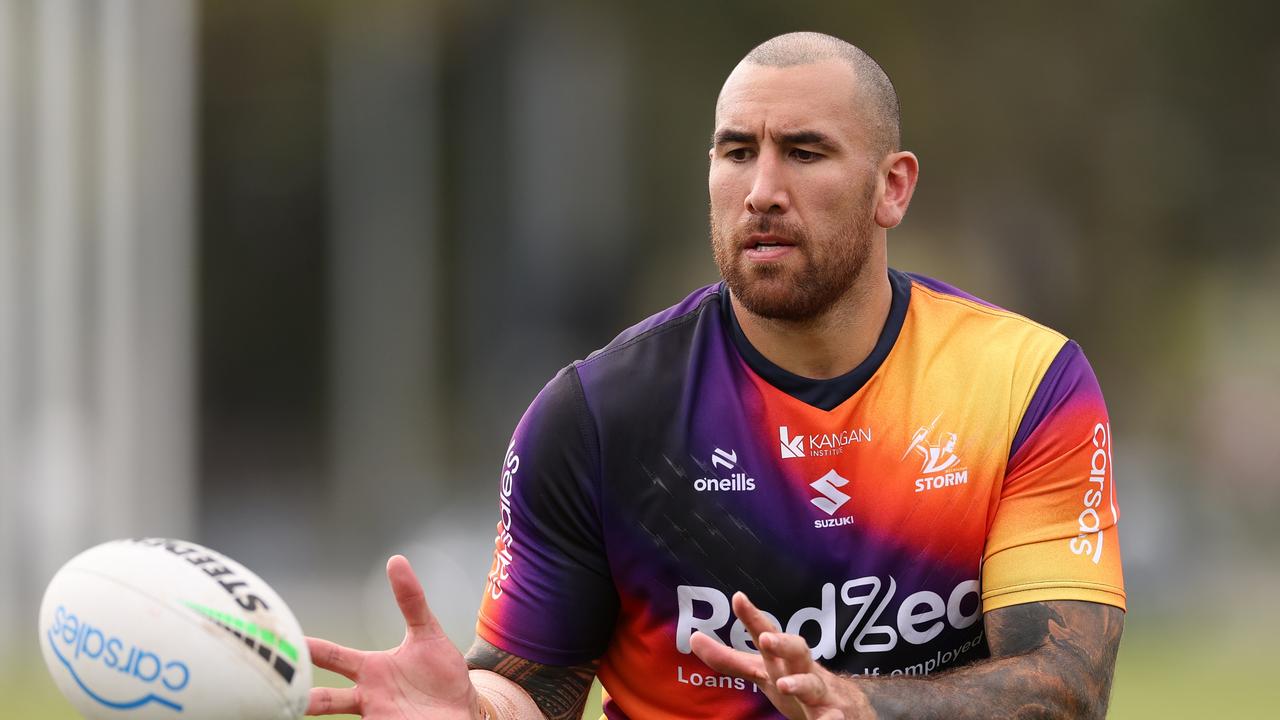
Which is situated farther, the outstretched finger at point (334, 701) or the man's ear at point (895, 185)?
the man's ear at point (895, 185)

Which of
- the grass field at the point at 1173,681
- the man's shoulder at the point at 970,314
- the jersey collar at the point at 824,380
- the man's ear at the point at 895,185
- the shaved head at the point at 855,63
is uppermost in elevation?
the shaved head at the point at 855,63

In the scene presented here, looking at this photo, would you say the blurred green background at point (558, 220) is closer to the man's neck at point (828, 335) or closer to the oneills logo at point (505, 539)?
the oneills logo at point (505, 539)

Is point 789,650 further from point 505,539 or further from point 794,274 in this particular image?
point 505,539

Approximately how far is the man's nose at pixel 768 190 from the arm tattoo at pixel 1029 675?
52.6 inches

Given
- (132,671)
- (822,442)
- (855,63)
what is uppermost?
(855,63)

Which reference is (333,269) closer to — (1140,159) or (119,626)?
(1140,159)

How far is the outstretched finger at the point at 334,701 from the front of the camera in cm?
500

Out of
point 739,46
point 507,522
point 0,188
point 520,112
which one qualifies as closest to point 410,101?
point 520,112

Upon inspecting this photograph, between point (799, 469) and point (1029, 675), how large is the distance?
97 cm

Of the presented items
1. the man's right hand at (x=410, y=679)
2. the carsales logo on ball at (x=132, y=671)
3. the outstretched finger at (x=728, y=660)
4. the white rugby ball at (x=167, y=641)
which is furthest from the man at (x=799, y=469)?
the carsales logo on ball at (x=132, y=671)

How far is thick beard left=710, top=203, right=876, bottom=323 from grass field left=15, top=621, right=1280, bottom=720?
19.6 feet

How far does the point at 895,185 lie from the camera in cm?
576

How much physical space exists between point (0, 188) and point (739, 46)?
1185 cm

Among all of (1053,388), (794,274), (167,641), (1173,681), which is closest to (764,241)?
(794,274)
